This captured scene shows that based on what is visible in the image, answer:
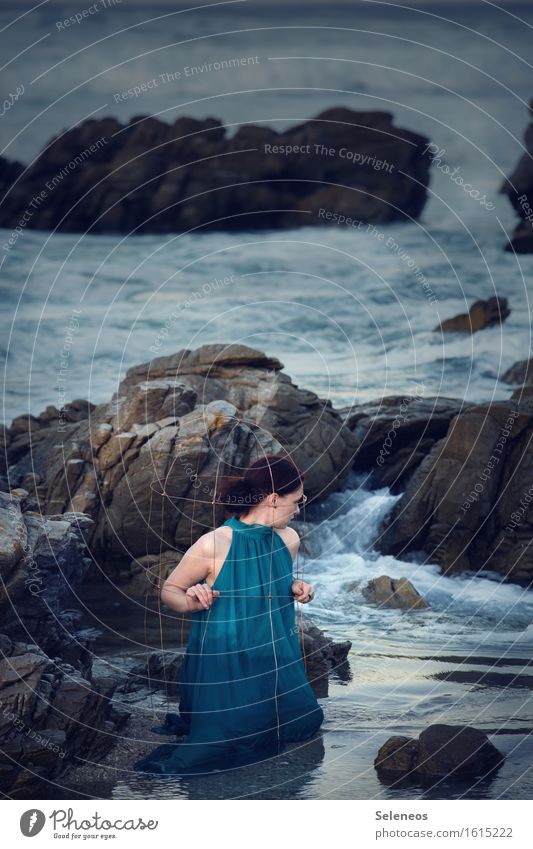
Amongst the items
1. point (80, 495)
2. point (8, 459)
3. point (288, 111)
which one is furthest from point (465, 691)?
point (288, 111)

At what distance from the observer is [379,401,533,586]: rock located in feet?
31.2

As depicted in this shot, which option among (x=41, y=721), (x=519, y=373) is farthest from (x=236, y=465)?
(x=519, y=373)

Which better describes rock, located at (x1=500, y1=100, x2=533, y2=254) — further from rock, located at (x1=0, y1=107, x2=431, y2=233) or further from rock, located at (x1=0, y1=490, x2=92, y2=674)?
rock, located at (x1=0, y1=490, x2=92, y2=674)

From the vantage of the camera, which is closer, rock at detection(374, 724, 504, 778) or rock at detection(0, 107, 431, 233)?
rock at detection(374, 724, 504, 778)

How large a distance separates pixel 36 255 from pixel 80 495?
498 centimetres

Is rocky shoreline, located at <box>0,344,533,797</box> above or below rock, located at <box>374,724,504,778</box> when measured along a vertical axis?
above

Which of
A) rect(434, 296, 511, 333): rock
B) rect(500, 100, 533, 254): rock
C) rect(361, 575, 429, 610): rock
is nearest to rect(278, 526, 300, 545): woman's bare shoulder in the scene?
rect(361, 575, 429, 610): rock

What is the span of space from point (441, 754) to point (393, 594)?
3.27 metres

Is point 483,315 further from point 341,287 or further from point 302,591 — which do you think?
point 302,591

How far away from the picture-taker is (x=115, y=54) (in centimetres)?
970

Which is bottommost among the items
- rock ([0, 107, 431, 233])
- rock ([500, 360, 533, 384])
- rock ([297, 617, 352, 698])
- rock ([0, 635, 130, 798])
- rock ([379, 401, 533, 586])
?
rock ([0, 635, 130, 798])

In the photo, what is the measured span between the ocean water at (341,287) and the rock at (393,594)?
0.13m

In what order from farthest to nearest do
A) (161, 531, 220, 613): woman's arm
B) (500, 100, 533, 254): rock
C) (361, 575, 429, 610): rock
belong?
(500, 100, 533, 254): rock, (361, 575, 429, 610): rock, (161, 531, 220, 613): woman's arm

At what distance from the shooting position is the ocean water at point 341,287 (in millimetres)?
6117
